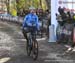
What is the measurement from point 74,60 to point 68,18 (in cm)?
646

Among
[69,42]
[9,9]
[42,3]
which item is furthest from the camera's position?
[9,9]

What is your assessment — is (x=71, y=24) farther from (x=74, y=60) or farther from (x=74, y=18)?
(x=74, y=60)

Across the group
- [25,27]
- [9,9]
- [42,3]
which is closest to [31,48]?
[25,27]

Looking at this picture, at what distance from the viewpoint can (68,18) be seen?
19328 millimetres

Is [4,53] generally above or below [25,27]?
below

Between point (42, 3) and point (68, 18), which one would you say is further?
point (42, 3)

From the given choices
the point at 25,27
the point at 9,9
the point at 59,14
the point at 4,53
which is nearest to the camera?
the point at 25,27

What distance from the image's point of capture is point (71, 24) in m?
19.0

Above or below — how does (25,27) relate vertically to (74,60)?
above

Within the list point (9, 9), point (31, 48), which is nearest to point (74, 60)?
point (31, 48)

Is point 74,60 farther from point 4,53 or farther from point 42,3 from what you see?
point 42,3

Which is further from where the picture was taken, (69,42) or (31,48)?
(69,42)

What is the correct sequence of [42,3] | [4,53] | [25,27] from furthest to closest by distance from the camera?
1. [42,3]
2. [4,53]
3. [25,27]

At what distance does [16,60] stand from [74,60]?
2.05 m
